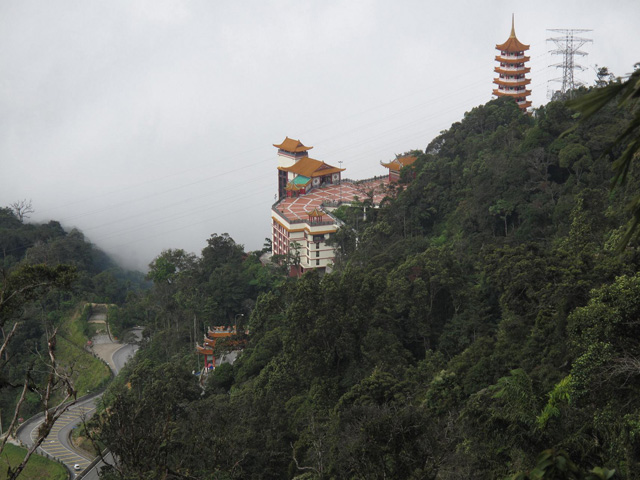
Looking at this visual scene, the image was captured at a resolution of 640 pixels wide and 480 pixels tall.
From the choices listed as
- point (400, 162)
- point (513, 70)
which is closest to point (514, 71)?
point (513, 70)

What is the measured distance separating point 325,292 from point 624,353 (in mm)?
11760

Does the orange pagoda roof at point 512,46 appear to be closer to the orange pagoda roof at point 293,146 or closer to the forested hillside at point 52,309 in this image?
the orange pagoda roof at point 293,146

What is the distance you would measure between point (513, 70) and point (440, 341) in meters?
30.3

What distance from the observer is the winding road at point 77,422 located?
101ft

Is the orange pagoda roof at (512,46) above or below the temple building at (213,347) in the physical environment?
above

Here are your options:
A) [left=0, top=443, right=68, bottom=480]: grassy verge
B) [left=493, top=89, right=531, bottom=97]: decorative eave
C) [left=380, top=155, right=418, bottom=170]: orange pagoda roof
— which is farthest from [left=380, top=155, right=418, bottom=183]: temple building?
[left=0, top=443, right=68, bottom=480]: grassy verge

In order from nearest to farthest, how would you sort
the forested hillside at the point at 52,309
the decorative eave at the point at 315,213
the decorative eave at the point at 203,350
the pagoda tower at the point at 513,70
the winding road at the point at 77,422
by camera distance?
the winding road at the point at 77,422 < the decorative eave at the point at 203,350 < the forested hillside at the point at 52,309 < the decorative eave at the point at 315,213 < the pagoda tower at the point at 513,70

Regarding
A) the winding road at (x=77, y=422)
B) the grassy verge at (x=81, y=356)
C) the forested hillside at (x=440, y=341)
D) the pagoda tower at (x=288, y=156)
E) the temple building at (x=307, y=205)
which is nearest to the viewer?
the forested hillside at (x=440, y=341)

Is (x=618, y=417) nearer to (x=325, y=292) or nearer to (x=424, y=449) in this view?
(x=424, y=449)

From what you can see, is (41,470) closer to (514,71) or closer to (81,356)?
(81,356)

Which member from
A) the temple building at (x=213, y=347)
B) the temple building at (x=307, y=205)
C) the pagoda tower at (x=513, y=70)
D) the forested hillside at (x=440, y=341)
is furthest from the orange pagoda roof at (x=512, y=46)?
the temple building at (x=213, y=347)

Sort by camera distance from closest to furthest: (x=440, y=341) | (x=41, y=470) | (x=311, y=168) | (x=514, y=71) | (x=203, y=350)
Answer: (x=440, y=341)
(x=41, y=470)
(x=203, y=350)
(x=514, y=71)
(x=311, y=168)

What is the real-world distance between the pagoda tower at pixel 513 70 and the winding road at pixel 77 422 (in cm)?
2934

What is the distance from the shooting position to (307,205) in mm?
48531
